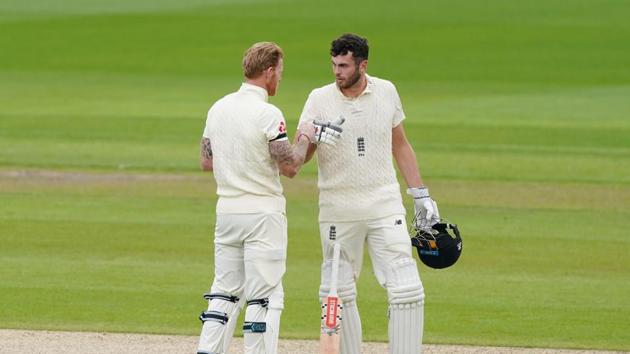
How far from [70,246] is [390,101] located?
566cm

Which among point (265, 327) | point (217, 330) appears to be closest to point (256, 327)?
point (265, 327)

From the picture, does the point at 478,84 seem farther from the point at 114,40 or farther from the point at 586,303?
the point at 586,303

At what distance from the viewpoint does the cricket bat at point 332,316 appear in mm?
8711

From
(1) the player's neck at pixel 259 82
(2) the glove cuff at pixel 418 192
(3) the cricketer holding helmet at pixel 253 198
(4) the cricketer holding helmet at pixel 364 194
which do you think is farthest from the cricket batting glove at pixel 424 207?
(1) the player's neck at pixel 259 82

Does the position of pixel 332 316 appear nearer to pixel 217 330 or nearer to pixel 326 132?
pixel 217 330

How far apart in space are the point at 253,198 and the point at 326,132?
57 centimetres

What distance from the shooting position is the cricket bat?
8.71m

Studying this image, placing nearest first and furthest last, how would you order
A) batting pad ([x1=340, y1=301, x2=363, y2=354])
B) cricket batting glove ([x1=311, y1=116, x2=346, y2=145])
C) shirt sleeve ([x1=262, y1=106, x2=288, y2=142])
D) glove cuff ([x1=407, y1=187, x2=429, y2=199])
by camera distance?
1. shirt sleeve ([x1=262, y1=106, x2=288, y2=142])
2. cricket batting glove ([x1=311, y1=116, x2=346, y2=145])
3. batting pad ([x1=340, y1=301, x2=363, y2=354])
4. glove cuff ([x1=407, y1=187, x2=429, y2=199])

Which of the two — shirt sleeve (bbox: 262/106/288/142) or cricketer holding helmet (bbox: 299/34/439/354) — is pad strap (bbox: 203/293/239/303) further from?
shirt sleeve (bbox: 262/106/288/142)

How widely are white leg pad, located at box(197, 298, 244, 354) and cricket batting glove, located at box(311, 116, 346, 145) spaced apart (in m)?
1.06

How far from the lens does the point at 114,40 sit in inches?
1601

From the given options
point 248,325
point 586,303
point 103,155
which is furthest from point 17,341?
point 103,155

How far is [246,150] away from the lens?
8.41 meters

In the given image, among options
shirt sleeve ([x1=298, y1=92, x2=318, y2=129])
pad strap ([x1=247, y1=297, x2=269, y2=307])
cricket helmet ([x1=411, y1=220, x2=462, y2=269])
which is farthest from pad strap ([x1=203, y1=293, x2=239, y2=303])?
cricket helmet ([x1=411, y1=220, x2=462, y2=269])
